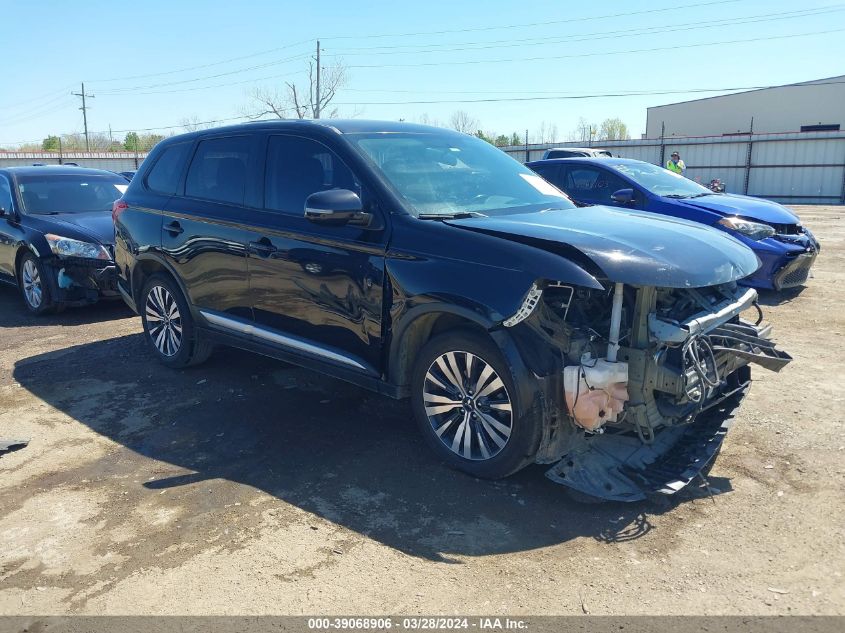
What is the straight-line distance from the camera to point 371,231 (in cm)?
416

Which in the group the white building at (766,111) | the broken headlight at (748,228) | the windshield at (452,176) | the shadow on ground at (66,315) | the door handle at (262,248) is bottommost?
the shadow on ground at (66,315)

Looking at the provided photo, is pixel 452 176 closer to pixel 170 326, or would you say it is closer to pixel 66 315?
pixel 170 326

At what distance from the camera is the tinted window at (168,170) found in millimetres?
5762

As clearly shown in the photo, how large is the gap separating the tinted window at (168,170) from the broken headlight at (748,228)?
6024 millimetres

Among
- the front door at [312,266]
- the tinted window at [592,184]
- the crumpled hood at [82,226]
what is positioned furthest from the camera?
the tinted window at [592,184]

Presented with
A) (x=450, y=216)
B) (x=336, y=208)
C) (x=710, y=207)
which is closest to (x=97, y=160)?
(x=710, y=207)

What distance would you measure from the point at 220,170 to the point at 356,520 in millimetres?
3066

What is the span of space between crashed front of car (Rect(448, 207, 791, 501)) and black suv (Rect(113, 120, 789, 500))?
0.04 ft

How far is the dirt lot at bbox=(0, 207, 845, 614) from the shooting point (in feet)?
9.71

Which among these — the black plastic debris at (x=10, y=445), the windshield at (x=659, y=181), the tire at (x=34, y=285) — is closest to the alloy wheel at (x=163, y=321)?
the black plastic debris at (x=10, y=445)

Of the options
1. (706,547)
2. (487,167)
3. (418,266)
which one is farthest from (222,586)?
(487,167)

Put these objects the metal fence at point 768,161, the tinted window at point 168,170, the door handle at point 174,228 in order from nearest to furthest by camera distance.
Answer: the door handle at point 174,228, the tinted window at point 168,170, the metal fence at point 768,161

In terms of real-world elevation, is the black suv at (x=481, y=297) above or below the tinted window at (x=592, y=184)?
below

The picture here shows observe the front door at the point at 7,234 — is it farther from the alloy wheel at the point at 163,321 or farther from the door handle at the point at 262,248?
the door handle at the point at 262,248
